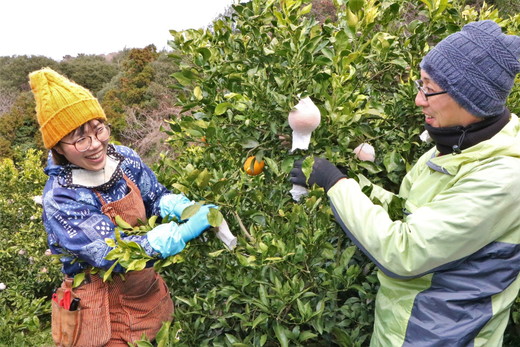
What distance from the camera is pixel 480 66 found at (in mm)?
1295

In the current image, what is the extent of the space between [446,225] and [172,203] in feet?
4.04

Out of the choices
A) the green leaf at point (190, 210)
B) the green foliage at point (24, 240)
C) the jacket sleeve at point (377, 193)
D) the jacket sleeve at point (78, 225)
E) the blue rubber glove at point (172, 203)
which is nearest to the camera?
the green leaf at point (190, 210)

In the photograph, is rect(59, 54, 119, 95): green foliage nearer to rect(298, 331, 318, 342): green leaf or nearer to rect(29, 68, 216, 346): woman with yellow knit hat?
rect(29, 68, 216, 346): woman with yellow knit hat

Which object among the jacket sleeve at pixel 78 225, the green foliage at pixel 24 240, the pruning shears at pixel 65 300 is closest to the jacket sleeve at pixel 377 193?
the jacket sleeve at pixel 78 225

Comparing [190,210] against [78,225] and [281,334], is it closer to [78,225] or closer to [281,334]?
[281,334]

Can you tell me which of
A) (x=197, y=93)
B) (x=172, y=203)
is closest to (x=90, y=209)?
(x=172, y=203)

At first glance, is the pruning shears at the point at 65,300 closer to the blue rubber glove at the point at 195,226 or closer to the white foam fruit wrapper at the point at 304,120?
the blue rubber glove at the point at 195,226

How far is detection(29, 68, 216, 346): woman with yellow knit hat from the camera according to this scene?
6.02 feet

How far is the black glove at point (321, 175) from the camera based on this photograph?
145cm

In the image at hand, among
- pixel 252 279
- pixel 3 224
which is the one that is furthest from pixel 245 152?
pixel 3 224

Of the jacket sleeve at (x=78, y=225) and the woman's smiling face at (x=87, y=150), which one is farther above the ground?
the woman's smiling face at (x=87, y=150)

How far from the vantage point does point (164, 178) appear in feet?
7.20

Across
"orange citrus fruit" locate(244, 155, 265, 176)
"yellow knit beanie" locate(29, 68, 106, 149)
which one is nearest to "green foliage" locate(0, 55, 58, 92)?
"yellow knit beanie" locate(29, 68, 106, 149)

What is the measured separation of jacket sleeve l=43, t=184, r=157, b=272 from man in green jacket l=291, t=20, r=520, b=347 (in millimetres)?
945
